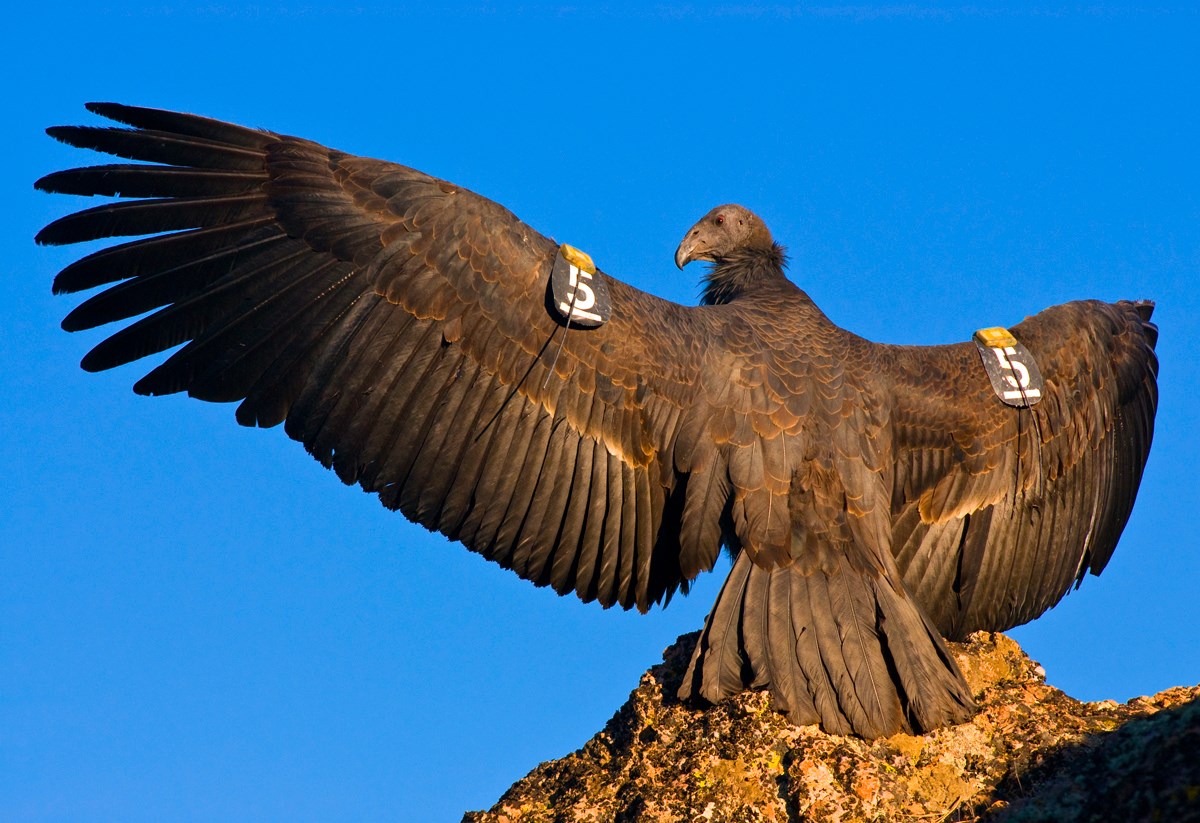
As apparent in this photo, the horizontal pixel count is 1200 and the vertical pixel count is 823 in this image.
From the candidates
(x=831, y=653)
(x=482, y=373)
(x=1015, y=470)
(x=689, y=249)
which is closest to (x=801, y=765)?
(x=831, y=653)

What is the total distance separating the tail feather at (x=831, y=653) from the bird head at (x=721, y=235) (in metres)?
3.25

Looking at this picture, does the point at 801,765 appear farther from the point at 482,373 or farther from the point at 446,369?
the point at 446,369

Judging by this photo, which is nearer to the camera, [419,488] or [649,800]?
[649,800]

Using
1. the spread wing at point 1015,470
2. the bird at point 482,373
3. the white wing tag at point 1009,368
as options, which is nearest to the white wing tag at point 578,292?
the bird at point 482,373

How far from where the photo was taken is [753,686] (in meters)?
5.04

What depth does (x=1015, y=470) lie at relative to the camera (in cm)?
651

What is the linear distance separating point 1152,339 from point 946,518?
2095mm

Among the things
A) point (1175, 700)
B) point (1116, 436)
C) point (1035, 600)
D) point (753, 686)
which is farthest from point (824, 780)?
point (1116, 436)

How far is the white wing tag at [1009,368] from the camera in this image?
21.2 ft

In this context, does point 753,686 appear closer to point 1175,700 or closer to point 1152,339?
point 1175,700

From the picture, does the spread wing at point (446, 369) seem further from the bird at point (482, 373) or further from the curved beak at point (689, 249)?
the curved beak at point (689, 249)

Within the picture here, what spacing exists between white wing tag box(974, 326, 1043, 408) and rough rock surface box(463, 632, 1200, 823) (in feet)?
5.67

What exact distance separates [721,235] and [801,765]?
A: 4460mm

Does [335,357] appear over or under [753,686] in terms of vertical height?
over
